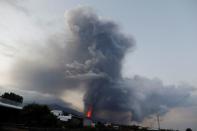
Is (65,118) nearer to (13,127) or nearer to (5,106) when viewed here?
(5,106)

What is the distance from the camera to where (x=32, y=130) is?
1206 inches

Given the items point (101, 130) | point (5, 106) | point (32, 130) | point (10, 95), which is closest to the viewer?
point (32, 130)

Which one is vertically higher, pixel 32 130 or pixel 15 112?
pixel 15 112

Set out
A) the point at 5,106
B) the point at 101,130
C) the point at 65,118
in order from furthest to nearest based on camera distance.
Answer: the point at 65,118, the point at 101,130, the point at 5,106

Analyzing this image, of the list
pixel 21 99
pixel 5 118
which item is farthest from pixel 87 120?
pixel 5 118

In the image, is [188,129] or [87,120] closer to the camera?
[87,120]

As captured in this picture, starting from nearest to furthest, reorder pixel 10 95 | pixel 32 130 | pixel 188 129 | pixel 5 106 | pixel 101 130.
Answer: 1. pixel 32 130
2. pixel 5 106
3. pixel 101 130
4. pixel 10 95
5. pixel 188 129

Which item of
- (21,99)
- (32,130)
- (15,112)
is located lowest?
(32,130)

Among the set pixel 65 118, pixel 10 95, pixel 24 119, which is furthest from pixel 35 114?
pixel 10 95

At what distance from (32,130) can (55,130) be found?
3.56 m

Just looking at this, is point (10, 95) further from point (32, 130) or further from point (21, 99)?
point (32, 130)

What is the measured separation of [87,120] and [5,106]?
198 feet

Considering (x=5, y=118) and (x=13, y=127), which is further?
(x=5, y=118)

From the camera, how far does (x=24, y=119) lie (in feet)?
161
